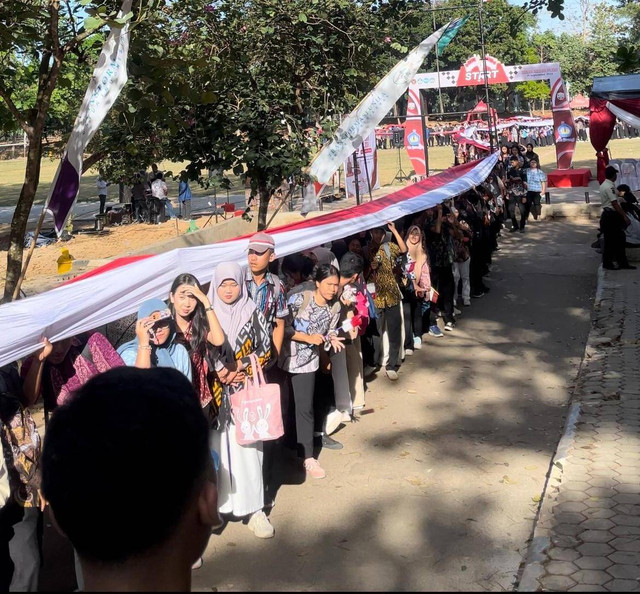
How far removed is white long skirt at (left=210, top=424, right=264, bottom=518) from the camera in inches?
214

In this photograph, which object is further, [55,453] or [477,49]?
[477,49]

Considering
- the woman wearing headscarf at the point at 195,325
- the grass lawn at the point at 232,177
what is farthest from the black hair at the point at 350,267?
the grass lawn at the point at 232,177

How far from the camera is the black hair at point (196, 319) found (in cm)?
517

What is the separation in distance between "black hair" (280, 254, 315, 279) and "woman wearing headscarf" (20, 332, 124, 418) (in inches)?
109

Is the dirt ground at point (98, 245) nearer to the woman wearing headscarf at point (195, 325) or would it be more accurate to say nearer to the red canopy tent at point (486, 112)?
the red canopy tent at point (486, 112)

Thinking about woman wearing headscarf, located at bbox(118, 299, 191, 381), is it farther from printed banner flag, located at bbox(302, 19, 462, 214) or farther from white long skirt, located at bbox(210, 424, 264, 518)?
printed banner flag, located at bbox(302, 19, 462, 214)

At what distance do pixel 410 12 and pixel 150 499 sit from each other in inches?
374

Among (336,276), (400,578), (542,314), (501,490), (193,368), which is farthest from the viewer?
(542,314)

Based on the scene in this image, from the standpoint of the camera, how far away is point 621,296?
1222 centimetres

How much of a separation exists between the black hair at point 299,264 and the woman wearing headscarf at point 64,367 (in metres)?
2.78

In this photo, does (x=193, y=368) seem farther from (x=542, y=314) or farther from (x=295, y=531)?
(x=542, y=314)

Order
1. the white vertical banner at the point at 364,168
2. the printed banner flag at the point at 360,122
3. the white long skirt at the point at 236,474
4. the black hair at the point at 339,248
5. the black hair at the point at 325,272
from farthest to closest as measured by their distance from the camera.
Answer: the white vertical banner at the point at 364,168 → the black hair at the point at 339,248 → the printed banner flag at the point at 360,122 → the black hair at the point at 325,272 → the white long skirt at the point at 236,474

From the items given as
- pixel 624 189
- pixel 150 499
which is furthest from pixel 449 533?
pixel 624 189

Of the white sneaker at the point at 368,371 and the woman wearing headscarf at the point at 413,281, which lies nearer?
the white sneaker at the point at 368,371
